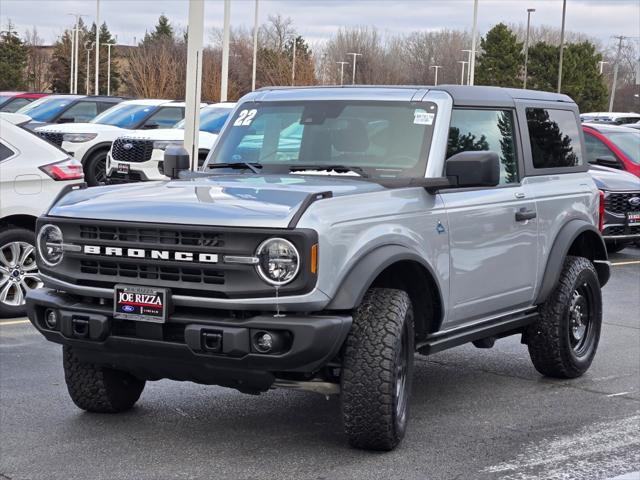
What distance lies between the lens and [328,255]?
17.4 feet

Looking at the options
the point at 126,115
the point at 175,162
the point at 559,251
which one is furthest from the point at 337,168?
the point at 126,115

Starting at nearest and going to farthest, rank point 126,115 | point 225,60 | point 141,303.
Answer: point 141,303 → point 126,115 → point 225,60

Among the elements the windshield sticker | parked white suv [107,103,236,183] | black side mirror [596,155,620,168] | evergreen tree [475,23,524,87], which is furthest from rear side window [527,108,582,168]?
evergreen tree [475,23,524,87]

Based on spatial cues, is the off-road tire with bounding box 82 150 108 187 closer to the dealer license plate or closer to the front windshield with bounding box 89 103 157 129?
the front windshield with bounding box 89 103 157 129

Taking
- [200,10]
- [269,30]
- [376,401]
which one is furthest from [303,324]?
[269,30]

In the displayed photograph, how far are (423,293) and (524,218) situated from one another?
1.17 metres

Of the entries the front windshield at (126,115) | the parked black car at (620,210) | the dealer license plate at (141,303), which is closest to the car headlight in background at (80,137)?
the front windshield at (126,115)

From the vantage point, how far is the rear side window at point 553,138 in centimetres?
768

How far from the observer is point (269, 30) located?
97.8m

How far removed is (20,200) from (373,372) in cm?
514

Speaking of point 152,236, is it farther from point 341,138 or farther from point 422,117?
point 422,117

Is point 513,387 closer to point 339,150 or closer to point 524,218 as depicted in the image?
point 524,218

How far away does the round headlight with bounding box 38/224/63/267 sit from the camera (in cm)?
581

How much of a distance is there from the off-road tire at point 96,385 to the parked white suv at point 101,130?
13.0 meters
